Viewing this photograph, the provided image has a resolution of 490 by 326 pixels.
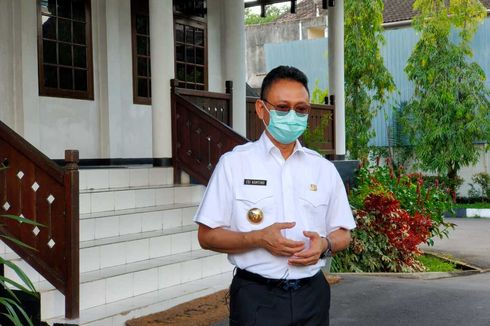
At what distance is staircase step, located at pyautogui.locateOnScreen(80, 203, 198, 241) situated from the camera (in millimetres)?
7152

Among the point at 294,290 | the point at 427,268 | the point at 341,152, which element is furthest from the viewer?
the point at 341,152

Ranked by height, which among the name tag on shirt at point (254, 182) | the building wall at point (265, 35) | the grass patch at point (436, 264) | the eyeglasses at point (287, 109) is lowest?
the grass patch at point (436, 264)

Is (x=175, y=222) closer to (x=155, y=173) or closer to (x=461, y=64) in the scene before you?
(x=155, y=173)

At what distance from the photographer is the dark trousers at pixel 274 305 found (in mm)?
3006

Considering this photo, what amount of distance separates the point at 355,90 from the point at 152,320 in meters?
15.2

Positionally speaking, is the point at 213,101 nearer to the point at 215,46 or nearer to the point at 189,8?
the point at 189,8

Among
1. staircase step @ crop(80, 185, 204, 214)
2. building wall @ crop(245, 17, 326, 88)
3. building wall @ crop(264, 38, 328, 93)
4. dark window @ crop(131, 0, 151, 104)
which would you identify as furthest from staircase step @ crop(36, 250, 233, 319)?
building wall @ crop(245, 17, 326, 88)

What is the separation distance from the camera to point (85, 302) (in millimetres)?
6199

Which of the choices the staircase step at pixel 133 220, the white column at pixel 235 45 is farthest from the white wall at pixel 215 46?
the staircase step at pixel 133 220

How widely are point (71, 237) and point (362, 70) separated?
15.1 metres

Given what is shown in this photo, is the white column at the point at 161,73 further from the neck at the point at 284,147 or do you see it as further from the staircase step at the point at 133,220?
the neck at the point at 284,147

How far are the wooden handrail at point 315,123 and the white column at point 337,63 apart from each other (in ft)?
0.47

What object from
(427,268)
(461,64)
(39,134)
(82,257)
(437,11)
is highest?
(437,11)

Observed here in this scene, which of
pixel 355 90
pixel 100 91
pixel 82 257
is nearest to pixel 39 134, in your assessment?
pixel 100 91
